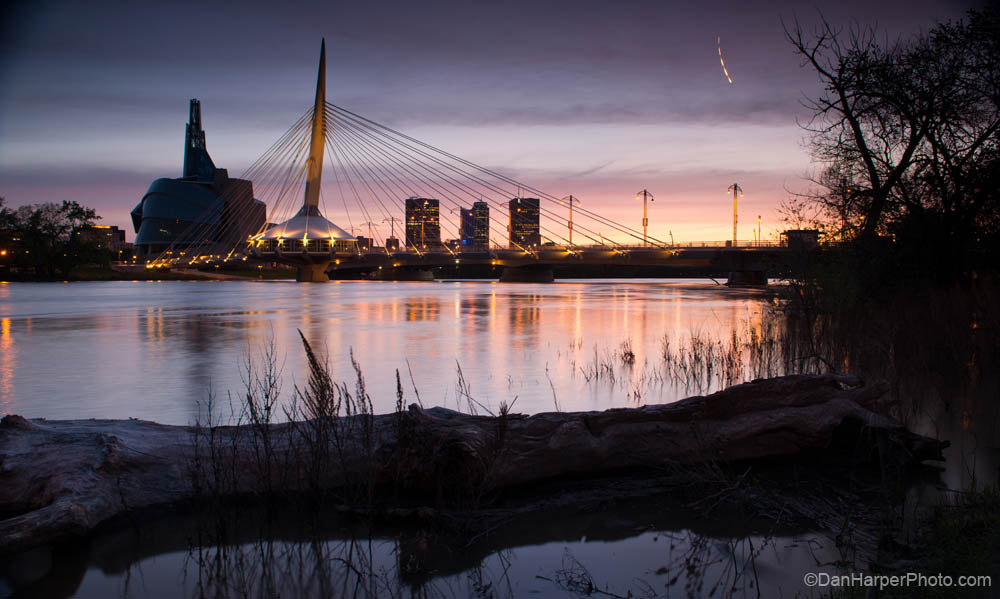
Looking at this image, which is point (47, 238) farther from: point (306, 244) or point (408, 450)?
point (408, 450)

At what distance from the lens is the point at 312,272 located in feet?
260

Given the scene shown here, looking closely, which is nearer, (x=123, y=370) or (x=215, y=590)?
(x=215, y=590)

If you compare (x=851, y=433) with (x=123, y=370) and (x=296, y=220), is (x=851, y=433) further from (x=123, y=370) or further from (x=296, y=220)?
(x=296, y=220)

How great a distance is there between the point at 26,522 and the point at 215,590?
1141 mm

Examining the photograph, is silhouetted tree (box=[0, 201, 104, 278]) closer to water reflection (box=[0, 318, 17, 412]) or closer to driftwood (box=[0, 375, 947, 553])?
water reflection (box=[0, 318, 17, 412])

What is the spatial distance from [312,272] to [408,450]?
78.5m

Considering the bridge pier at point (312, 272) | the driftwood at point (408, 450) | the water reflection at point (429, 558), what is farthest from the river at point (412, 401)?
the bridge pier at point (312, 272)

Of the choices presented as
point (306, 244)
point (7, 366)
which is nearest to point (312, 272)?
point (306, 244)

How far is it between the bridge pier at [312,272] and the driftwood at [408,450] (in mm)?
76082

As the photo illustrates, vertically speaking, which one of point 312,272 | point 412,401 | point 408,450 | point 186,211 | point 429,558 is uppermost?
point 186,211

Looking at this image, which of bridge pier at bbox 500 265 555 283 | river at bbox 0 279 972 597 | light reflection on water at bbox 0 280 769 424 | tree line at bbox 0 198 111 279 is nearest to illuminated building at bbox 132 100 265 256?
tree line at bbox 0 198 111 279

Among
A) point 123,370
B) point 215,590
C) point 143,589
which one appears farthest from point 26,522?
point 123,370

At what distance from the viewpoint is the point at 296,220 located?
257 ft

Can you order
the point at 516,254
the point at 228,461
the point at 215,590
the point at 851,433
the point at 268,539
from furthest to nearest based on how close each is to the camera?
the point at 516,254 < the point at 851,433 < the point at 228,461 < the point at 268,539 < the point at 215,590
